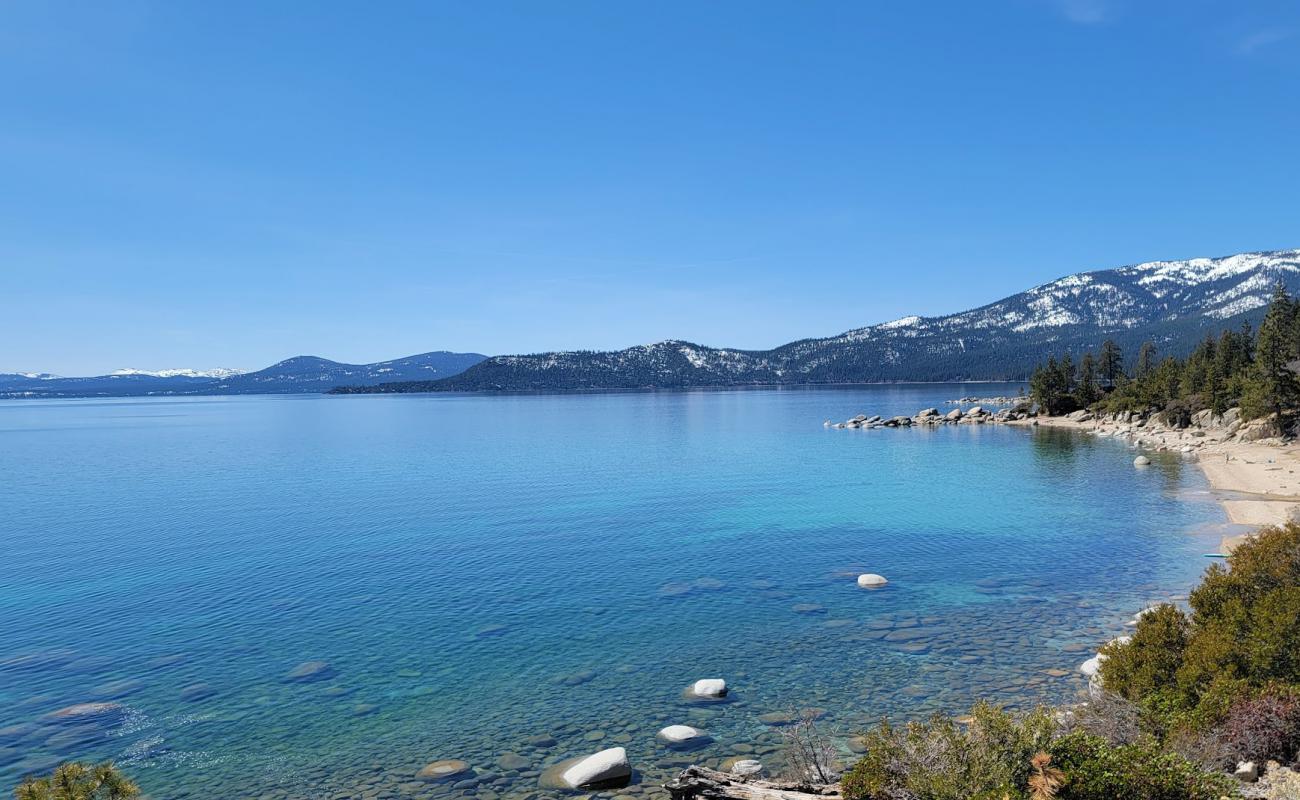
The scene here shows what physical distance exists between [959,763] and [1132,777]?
239cm

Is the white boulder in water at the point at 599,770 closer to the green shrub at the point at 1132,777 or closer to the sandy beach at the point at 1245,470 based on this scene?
the green shrub at the point at 1132,777

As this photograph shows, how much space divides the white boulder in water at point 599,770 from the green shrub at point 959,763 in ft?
21.5

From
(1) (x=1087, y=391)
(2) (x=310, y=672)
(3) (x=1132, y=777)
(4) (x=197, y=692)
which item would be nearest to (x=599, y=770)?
(3) (x=1132, y=777)

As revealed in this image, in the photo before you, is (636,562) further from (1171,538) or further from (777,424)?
(777,424)

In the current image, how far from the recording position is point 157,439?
129 m

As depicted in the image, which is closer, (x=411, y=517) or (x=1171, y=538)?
(x=1171, y=538)

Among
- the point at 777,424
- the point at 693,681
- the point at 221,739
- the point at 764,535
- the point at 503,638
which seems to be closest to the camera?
the point at 221,739

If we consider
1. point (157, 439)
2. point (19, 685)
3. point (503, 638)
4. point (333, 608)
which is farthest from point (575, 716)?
point (157, 439)

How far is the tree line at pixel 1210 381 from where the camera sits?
76500 millimetres

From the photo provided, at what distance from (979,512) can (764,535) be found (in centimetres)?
1778

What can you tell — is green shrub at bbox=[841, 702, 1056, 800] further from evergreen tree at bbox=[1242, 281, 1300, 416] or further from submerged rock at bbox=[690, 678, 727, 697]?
evergreen tree at bbox=[1242, 281, 1300, 416]

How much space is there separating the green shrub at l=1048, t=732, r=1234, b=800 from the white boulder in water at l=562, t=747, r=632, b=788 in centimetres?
968

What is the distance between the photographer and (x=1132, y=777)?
10531 mm

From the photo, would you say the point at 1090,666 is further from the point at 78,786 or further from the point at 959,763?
the point at 78,786
